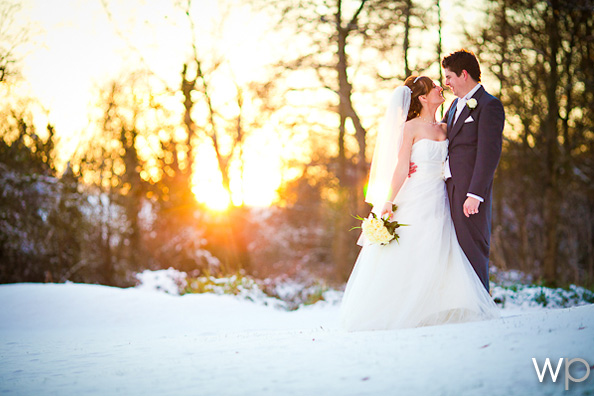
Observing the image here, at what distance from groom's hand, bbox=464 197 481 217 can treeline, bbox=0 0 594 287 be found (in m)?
6.67

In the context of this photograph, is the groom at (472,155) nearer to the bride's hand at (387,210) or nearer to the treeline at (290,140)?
the bride's hand at (387,210)

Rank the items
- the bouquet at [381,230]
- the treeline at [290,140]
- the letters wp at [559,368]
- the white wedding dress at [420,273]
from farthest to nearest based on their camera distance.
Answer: the treeline at [290,140], the bouquet at [381,230], the white wedding dress at [420,273], the letters wp at [559,368]

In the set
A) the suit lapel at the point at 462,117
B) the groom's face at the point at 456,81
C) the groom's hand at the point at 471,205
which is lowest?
the groom's hand at the point at 471,205

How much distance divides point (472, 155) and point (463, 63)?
80cm

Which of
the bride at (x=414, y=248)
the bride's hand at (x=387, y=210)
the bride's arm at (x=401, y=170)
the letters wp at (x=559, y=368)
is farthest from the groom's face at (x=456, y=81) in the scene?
the letters wp at (x=559, y=368)

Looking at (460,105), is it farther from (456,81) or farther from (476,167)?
(476,167)

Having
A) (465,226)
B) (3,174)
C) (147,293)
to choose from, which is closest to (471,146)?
(465,226)

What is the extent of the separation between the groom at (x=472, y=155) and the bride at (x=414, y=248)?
0.33 feet

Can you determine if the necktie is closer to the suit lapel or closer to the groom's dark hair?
the suit lapel

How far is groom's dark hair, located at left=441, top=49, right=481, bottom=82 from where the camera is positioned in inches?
170

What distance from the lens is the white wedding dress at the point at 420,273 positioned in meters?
4.00

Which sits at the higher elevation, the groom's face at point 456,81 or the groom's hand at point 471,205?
the groom's face at point 456,81

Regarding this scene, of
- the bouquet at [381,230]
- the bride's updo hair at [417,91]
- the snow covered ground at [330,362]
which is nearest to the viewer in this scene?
the snow covered ground at [330,362]

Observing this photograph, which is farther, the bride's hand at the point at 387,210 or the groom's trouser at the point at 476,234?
the bride's hand at the point at 387,210
